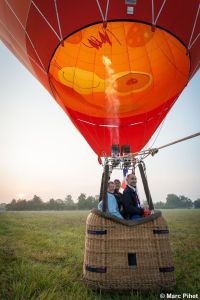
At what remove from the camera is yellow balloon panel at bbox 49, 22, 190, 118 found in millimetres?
5258

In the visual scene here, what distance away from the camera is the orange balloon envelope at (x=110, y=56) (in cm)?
444

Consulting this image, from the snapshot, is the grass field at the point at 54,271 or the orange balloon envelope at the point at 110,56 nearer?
the grass field at the point at 54,271

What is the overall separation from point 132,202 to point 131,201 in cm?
2

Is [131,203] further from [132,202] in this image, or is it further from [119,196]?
[119,196]

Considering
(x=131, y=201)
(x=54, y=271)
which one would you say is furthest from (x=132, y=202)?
(x=54, y=271)

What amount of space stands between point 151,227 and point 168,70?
322 centimetres

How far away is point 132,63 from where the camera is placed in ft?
18.2

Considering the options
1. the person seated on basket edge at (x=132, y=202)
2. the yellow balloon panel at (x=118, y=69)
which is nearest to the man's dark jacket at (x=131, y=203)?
the person seated on basket edge at (x=132, y=202)

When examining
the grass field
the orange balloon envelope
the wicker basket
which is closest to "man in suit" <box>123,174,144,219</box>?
the wicker basket

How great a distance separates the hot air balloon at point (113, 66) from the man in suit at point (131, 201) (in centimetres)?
19

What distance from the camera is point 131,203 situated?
12.5 feet

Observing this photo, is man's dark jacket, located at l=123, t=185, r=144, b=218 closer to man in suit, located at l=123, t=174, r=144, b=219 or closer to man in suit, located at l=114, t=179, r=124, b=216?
man in suit, located at l=123, t=174, r=144, b=219

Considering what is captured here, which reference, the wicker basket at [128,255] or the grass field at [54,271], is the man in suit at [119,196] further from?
the grass field at [54,271]

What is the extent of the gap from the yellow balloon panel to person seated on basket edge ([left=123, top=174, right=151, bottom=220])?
92.6 inches
